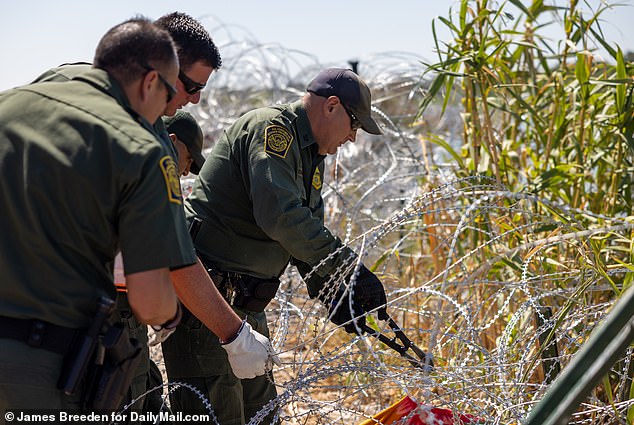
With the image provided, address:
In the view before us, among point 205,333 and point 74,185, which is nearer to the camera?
point 74,185

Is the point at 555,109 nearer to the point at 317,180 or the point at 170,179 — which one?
the point at 317,180

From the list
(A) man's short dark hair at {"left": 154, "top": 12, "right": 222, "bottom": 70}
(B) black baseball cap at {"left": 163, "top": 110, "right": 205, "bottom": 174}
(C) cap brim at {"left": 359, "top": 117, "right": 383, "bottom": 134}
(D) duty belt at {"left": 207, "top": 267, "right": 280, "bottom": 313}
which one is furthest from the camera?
(B) black baseball cap at {"left": 163, "top": 110, "right": 205, "bottom": 174}

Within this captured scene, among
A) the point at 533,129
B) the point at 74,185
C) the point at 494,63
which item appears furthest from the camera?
the point at 533,129

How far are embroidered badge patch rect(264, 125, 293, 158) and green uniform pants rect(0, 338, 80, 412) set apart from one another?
120 centimetres

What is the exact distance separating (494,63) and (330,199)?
2.10 m

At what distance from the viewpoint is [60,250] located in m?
1.91

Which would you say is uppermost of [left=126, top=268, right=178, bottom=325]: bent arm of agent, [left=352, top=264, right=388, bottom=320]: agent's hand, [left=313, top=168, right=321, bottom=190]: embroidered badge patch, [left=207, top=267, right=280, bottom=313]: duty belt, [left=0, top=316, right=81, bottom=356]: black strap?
[left=126, top=268, right=178, bottom=325]: bent arm of agent

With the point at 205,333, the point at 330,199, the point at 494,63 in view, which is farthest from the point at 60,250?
the point at 330,199

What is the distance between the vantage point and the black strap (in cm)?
191

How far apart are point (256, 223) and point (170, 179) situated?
109 cm

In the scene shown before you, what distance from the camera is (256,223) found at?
2.98 metres

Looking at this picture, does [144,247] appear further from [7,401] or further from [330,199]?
[330,199]

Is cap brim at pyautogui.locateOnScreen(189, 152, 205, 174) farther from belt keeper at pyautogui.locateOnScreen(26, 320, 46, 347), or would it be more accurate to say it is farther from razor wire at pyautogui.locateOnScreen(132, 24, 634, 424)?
belt keeper at pyautogui.locateOnScreen(26, 320, 46, 347)

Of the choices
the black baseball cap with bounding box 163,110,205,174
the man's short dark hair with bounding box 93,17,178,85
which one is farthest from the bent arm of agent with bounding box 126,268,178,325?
the black baseball cap with bounding box 163,110,205,174
